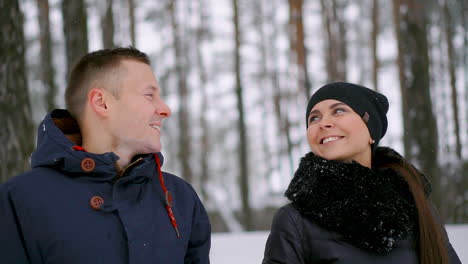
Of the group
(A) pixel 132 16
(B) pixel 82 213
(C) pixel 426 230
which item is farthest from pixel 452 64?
(B) pixel 82 213

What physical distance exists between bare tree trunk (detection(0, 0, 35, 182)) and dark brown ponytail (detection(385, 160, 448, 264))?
10.3 ft

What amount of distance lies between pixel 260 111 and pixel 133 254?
56.2 feet

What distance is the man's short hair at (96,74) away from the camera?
214 centimetres

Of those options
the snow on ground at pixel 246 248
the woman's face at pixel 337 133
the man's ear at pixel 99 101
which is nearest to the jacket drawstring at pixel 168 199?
the man's ear at pixel 99 101

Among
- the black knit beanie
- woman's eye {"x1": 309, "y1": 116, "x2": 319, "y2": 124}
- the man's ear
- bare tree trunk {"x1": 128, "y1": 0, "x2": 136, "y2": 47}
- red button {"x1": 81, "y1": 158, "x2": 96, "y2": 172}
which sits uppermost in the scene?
bare tree trunk {"x1": 128, "y1": 0, "x2": 136, "y2": 47}

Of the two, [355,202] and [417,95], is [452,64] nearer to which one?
[417,95]

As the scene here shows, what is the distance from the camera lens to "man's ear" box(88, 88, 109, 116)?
212 centimetres

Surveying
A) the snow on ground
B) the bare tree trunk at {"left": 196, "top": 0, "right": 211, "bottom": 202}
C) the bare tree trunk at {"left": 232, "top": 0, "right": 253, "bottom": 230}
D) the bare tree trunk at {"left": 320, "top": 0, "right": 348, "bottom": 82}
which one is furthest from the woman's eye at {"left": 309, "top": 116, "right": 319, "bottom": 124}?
the bare tree trunk at {"left": 196, "top": 0, "right": 211, "bottom": 202}

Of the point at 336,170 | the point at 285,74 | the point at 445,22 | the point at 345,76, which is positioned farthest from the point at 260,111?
the point at 336,170

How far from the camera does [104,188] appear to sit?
1980mm

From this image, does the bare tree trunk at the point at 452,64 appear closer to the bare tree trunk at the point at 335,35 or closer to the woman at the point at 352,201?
the bare tree trunk at the point at 335,35

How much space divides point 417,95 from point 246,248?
3542 mm

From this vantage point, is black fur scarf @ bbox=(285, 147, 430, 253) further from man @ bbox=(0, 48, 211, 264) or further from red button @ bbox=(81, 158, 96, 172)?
red button @ bbox=(81, 158, 96, 172)

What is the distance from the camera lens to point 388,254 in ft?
7.33
